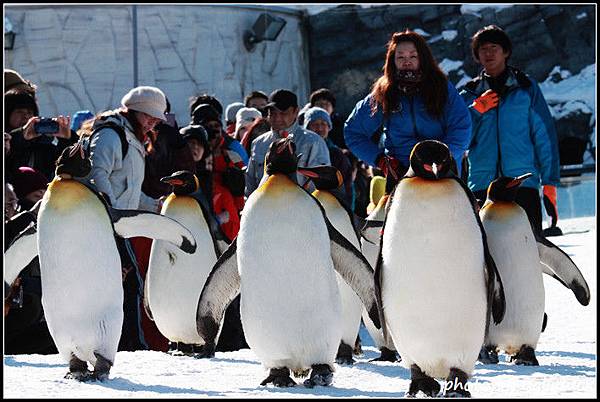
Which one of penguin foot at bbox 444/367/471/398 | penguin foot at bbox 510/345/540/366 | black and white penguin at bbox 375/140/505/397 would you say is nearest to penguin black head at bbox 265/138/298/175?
black and white penguin at bbox 375/140/505/397

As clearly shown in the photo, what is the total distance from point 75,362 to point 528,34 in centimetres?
1442

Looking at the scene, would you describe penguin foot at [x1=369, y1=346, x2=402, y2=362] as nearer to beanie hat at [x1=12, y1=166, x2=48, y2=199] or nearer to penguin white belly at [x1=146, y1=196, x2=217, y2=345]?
penguin white belly at [x1=146, y1=196, x2=217, y2=345]

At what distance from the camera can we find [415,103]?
356 centimetres

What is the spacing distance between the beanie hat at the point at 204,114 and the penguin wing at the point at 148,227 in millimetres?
1952

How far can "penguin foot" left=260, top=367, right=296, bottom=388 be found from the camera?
2939 mm

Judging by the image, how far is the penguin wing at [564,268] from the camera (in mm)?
3670

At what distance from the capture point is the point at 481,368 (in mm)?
3494

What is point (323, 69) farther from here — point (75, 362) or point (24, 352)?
point (75, 362)

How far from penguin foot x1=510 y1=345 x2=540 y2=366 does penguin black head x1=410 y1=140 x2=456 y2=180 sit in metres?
1.09

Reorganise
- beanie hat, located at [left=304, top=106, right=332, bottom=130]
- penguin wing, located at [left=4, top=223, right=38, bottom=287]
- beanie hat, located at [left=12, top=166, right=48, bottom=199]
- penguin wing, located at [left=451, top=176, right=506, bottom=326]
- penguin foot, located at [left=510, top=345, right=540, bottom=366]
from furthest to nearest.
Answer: beanie hat, located at [left=304, top=106, right=332, bottom=130] → beanie hat, located at [left=12, top=166, right=48, bottom=199] → penguin foot, located at [left=510, top=345, right=540, bottom=366] → penguin wing, located at [left=4, top=223, right=38, bottom=287] → penguin wing, located at [left=451, top=176, right=506, bottom=326]

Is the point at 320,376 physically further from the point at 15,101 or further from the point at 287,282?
the point at 15,101

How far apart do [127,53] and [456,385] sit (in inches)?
497

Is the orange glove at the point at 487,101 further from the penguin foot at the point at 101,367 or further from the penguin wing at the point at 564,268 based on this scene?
the penguin foot at the point at 101,367

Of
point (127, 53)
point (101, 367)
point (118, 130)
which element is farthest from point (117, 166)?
point (127, 53)
